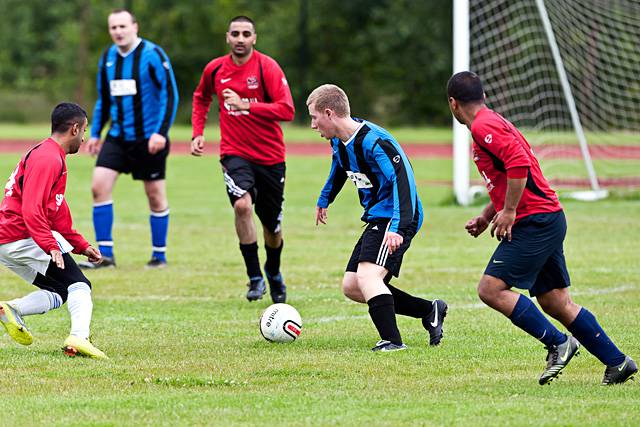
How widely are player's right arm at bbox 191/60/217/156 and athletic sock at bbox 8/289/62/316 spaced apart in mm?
2695

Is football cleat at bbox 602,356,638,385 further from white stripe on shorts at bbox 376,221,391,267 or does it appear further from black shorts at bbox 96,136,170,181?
black shorts at bbox 96,136,170,181

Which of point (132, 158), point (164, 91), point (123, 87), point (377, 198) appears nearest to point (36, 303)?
point (377, 198)

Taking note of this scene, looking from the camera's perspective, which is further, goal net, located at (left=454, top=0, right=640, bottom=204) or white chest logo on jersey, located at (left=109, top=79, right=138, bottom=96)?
goal net, located at (left=454, top=0, right=640, bottom=204)

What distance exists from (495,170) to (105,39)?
163ft

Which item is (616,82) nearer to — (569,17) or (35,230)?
(569,17)

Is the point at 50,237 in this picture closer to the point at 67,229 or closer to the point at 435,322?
the point at 67,229

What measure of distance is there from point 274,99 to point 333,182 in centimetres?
192

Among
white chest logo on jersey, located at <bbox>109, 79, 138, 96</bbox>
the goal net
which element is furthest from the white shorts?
the goal net

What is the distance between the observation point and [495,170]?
19.5 ft

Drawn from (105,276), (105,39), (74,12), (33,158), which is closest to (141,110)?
(105,276)

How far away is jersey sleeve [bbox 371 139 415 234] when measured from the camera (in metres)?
6.65

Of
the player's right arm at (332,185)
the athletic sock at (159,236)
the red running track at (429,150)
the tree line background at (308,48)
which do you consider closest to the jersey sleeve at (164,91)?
the athletic sock at (159,236)

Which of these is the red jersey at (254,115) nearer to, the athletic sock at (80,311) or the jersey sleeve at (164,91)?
the jersey sleeve at (164,91)

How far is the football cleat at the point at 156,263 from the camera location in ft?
36.5
